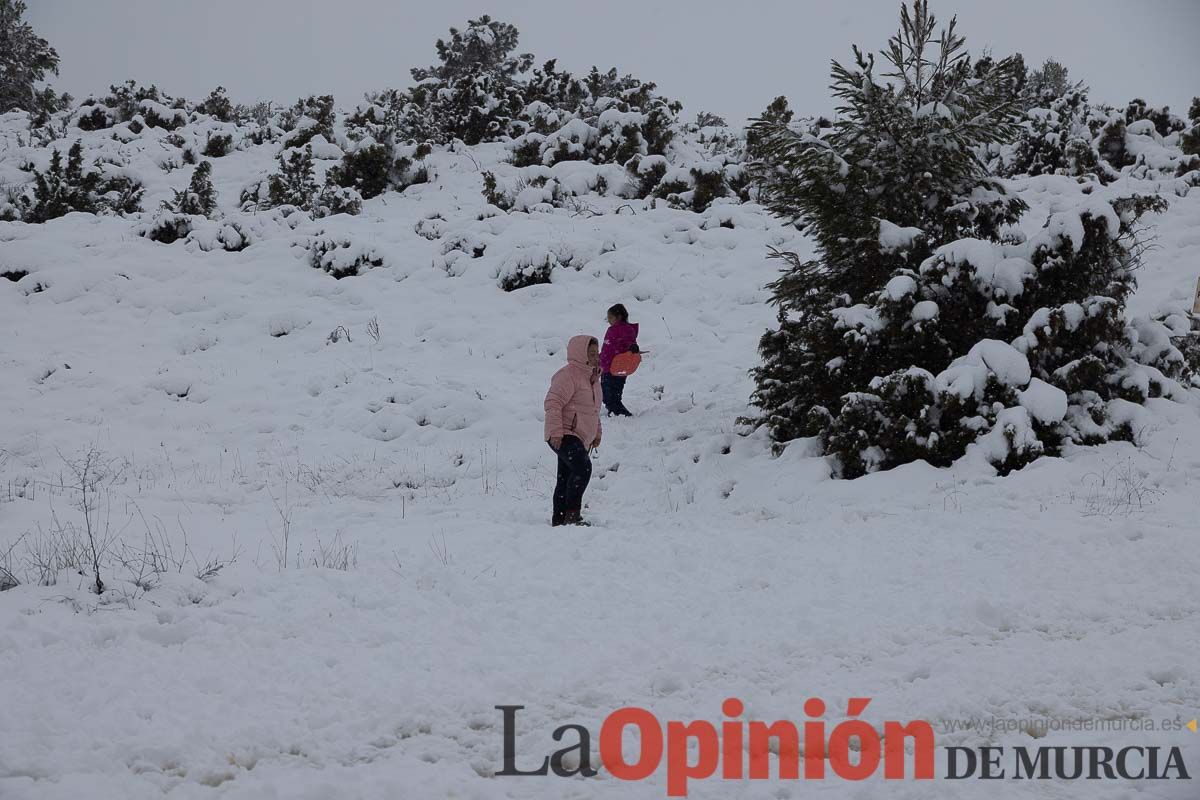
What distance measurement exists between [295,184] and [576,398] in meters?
15.3

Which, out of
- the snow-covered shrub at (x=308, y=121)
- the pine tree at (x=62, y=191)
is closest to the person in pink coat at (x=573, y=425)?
the pine tree at (x=62, y=191)

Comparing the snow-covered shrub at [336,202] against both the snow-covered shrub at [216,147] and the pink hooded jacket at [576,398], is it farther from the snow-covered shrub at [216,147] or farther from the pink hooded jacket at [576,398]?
the pink hooded jacket at [576,398]

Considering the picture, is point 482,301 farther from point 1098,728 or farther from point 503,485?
point 1098,728

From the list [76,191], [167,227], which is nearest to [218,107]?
[76,191]

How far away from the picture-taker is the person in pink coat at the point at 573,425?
21.5 ft

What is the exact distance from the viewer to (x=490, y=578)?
499 centimetres

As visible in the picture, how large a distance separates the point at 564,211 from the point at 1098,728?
16.0m

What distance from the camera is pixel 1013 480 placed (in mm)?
6230

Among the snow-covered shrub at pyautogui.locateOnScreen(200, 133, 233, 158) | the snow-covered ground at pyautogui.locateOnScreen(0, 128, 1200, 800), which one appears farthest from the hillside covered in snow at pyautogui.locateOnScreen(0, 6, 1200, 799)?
the snow-covered shrub at pyautogui.locateOnScreen(200, 133, 233, 158)

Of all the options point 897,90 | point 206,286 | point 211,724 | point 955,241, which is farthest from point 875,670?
point 206,286

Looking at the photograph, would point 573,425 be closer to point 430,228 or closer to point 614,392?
point 614,392

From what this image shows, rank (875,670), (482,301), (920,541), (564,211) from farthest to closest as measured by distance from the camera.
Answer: (564,211)
(482,301)
(920,541)
(875,670)

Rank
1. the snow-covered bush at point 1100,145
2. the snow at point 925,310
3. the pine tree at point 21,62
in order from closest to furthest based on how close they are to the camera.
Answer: the snow at point 925,310
the snow-covered bush at point 1100,145
the pine tree at point 21,62

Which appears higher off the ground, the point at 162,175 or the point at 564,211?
the point at 162,175
